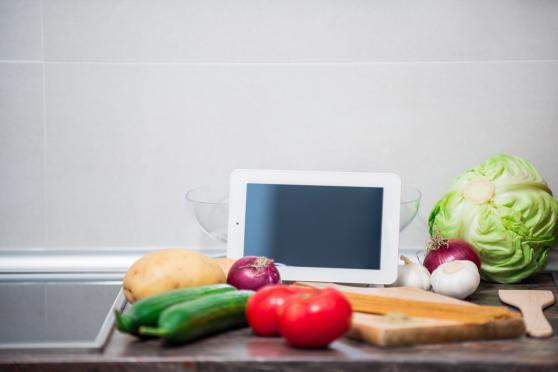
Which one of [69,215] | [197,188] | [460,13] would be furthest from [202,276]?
[460,13]

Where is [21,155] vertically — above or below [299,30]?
Result: below

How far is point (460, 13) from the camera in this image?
1.41 meters

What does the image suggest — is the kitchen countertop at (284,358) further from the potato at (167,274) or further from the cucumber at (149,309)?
the potato at (167,274)

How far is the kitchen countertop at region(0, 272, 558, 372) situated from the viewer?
91cm

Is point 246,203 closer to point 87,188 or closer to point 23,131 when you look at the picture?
point 87,188

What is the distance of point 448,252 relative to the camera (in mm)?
1256

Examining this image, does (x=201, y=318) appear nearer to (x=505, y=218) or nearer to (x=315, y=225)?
(x=315, y=225)

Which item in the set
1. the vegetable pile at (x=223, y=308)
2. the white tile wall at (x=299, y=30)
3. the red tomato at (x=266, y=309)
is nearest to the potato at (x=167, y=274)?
the vegetable pile at (x=223, y=308)

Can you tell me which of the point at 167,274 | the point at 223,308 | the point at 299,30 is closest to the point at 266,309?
the point at 223,308

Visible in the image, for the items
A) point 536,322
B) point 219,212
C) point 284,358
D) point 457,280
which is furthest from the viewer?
point 219,212

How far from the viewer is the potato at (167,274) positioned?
1.09 metres

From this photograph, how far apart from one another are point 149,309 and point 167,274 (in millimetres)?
128

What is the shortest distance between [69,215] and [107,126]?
Result: 0.20 metres

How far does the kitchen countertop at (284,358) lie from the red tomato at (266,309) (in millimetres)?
33
